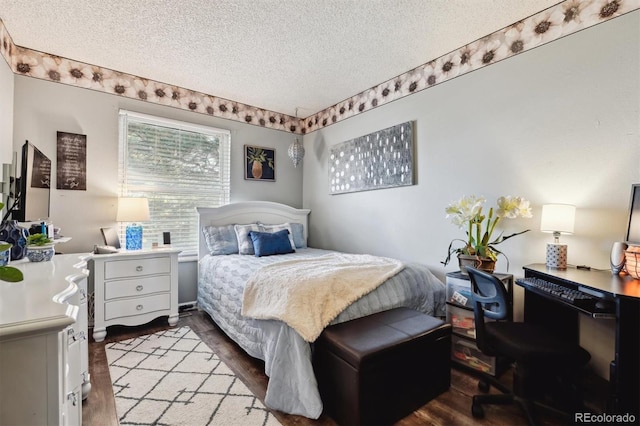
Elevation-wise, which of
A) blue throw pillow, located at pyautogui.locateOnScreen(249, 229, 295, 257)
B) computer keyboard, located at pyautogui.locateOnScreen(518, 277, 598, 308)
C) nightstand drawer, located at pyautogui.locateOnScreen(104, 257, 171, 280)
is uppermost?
blue throw pillow, located at pyautogui.locateOnScreen(249, 229, 295, 257)

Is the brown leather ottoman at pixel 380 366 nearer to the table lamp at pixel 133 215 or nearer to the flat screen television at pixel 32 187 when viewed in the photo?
the flat screen television at pixel 32 187

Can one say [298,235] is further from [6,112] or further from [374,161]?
[6,112]

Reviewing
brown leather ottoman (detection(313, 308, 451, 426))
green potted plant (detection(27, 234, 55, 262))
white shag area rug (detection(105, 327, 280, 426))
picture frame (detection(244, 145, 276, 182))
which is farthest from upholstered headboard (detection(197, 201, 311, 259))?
brown leather ottoman (detection(313, 308, 451, 426))

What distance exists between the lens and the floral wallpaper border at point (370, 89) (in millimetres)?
2092

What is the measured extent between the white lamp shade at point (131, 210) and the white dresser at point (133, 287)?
34cm

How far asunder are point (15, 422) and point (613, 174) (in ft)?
10.1

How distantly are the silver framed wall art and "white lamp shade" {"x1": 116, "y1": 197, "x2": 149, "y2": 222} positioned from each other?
2250 millimetres

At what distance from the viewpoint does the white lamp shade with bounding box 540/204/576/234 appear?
6.38 feet

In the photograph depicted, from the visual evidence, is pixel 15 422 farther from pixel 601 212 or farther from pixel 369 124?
pixel 369 124

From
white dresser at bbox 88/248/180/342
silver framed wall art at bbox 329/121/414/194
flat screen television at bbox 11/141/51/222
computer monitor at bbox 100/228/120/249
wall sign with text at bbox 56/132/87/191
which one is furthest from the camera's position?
silver framed wall art at bbox 329/121/414/194

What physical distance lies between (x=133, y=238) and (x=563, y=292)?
3.55 meters

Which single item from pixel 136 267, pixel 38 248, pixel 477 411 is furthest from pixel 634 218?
pixel 136 267

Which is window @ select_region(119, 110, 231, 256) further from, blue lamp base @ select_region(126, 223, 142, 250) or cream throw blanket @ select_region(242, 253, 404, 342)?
cream throw blanket @ select_region(242, 253, 404, 342)

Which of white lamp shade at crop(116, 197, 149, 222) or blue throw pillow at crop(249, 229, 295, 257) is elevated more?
white lamp shade at crop(116, 197, 149, 222)
